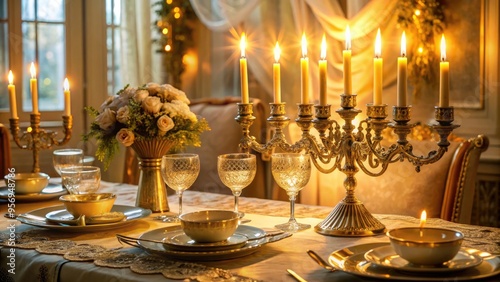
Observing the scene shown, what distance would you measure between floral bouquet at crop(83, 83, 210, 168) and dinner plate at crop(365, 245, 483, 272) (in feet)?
2.69

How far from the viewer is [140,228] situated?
5.99 ft

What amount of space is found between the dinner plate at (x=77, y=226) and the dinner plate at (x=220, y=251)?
0.64ft

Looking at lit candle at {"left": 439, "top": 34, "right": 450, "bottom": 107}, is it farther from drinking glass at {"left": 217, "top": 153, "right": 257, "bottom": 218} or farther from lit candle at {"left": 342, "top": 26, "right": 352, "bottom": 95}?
drinking glass at {"left": 217, "top": 153, "right": 257, "bottom": 218}

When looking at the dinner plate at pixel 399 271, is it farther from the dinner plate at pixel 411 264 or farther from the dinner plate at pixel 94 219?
the dinner plate at pixel 94 219

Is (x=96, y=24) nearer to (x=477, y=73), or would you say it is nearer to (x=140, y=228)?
(x=477, y=73)

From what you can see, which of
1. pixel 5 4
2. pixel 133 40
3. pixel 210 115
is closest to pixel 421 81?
pixel 210 115

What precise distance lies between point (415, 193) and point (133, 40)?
236 cm

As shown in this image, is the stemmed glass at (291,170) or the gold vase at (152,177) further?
the gold vase at (152,177)

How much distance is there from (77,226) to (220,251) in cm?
47

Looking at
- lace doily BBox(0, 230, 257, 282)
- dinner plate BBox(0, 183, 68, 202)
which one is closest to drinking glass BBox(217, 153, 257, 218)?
lace doily BBox(0, 230, 257, 282)

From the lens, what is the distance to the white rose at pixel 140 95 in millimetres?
1997

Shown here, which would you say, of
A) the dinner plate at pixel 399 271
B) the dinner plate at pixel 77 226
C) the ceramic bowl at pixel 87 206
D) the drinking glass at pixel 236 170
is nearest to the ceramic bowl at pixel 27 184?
the dinner plate at pixel 77 226

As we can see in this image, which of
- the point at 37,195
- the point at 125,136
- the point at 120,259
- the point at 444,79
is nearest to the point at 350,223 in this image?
the point at 444,79

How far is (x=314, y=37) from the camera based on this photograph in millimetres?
3500
